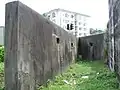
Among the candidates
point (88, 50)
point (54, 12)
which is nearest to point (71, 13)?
point (54, 12)

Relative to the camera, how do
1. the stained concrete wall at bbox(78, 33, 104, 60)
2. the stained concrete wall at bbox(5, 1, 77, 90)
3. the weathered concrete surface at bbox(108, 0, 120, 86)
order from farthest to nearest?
1. the stained concrete wall at bbox(78, 33, 104, 60)
2. the weathered concrete surface at bbox(108, 0, 120, 86)
3. the stained concrete wall at bbox(5, 1, 77, 90)

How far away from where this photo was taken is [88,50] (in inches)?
631

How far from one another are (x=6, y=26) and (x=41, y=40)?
1.46 meters

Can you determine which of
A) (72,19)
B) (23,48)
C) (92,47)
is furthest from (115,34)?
(72,19)

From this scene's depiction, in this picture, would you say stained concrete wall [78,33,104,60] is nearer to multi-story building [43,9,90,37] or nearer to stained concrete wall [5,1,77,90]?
stained concrete wall [5,1,77,90]

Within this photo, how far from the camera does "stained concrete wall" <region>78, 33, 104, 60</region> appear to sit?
1483cm

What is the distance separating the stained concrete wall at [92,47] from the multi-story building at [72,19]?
3881 centimetres

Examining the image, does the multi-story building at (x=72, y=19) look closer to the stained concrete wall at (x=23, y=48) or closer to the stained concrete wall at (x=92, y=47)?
the stained concrete wall at (x=92, y=47)

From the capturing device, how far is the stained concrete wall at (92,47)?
584 inches

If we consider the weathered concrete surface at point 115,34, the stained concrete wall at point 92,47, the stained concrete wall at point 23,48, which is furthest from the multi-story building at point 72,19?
the stained concrete wall at point 23,48

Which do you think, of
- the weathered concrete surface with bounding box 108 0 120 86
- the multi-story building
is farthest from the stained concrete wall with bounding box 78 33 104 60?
the multi-story building

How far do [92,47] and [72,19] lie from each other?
164 ft

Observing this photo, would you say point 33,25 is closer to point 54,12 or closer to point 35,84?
point 35,84

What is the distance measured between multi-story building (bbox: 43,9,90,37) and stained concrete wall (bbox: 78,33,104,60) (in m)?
38.8
